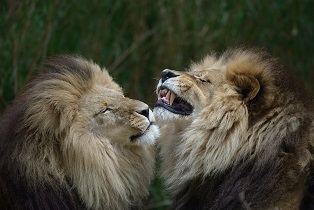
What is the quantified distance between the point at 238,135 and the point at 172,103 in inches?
21.3

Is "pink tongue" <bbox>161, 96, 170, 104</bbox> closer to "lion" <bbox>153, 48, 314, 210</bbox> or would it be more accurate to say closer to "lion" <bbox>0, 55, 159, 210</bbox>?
"lion" <bbox>153, 48, 314, 210</bbox>

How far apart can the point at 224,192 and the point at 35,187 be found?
1.13m

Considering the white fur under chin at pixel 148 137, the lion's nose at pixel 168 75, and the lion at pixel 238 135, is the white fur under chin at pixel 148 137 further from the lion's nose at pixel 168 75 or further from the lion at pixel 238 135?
the lion's nose at pixel 168 75

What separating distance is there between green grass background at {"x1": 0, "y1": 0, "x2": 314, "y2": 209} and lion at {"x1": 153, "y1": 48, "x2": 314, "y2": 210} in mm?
2203

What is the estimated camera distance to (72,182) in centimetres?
511

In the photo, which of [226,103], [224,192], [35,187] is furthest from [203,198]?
[35,187]

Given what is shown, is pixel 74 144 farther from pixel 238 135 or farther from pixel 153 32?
pixel 153 32

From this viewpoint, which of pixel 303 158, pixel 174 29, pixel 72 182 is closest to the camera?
pixel 303 158

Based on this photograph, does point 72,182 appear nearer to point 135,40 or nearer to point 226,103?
point 226,103

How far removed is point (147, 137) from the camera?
526 cm

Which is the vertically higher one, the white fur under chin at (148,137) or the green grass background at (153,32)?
the green grass background at (153,32)

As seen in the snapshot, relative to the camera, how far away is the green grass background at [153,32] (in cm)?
750

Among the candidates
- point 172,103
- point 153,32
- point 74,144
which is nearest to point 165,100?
point 172,103

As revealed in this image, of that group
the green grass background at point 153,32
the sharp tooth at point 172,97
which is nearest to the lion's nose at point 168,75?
the sharp tooth at point 172,97
